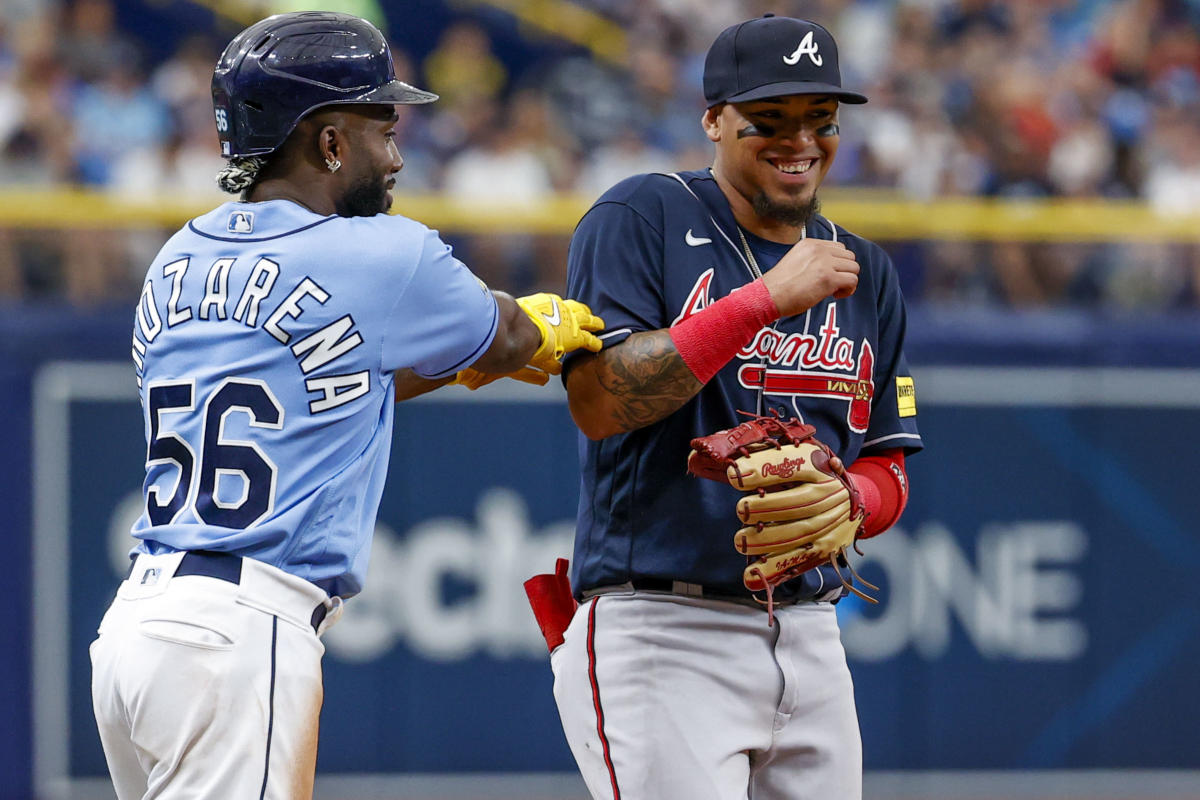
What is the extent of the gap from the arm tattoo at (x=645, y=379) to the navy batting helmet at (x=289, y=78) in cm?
65

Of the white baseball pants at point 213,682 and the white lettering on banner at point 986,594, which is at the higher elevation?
the white baseball pants at point 213,682

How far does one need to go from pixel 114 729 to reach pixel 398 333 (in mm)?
915

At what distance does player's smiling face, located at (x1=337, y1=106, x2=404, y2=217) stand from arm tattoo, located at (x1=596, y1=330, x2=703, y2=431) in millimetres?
577

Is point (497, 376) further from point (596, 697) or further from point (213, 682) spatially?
point (213, 682)

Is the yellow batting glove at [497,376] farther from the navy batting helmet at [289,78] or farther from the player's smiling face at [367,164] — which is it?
the navy batting helmet at [289,78]

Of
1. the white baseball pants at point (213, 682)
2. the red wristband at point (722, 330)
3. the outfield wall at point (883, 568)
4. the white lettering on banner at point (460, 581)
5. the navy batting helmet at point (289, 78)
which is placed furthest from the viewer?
the white lettering on banner at point (460, 581)

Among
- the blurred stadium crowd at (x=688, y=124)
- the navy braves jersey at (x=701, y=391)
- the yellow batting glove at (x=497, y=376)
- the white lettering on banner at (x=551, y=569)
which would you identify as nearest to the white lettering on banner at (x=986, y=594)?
the white lettering on banner at (x=551, y=569)

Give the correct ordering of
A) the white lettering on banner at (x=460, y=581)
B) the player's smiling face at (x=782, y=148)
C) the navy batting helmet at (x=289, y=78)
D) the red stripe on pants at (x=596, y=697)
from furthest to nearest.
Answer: the white lettering on banner at (x=460, y=581) → the player's smiling face at (x=782, y=148) → the red stripe on pants at (x=596, y=697) → the navy batting helmet at (x=289, y=78)

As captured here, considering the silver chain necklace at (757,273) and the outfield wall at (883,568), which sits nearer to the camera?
the silver chain necklace at (757,273)

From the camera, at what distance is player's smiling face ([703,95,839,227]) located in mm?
3467

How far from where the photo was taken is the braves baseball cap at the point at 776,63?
341cm

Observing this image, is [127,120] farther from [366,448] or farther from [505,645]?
[366,448]

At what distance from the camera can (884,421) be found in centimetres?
379

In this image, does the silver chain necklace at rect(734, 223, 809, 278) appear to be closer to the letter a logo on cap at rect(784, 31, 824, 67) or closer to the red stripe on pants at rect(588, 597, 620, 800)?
the letter a logo on cap at rect(784, 31, 824, 67)
